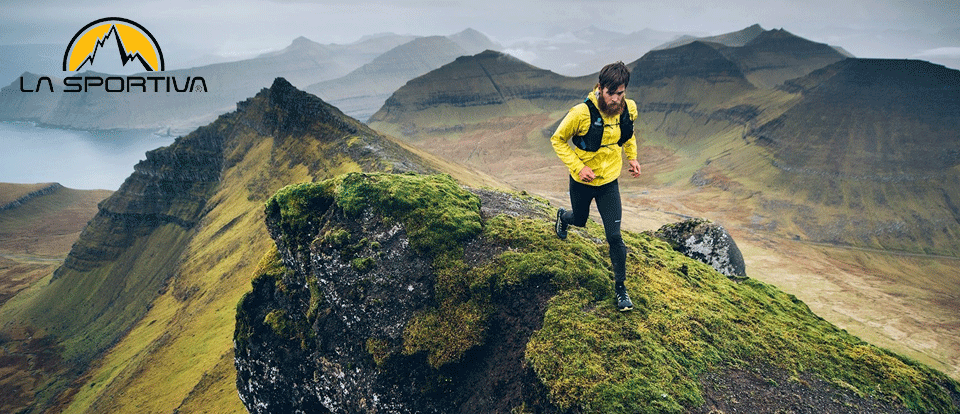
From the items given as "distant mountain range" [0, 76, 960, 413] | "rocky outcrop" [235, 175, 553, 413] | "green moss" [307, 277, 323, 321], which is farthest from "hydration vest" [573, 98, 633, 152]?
"green moss" [307, 277, 323, 321]

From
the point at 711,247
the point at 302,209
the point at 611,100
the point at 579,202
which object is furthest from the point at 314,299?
the point at 711,247

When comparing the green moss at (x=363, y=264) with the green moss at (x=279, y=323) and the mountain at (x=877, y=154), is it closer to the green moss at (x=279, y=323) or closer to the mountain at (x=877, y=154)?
the green moss at (x=279, y=323)

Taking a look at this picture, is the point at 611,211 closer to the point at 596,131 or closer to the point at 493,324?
the point at 596,131

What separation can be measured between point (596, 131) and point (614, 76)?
98cm

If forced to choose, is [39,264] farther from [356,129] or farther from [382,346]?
[382,346]

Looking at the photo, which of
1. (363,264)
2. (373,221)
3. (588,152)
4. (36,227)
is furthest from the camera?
(36,227)

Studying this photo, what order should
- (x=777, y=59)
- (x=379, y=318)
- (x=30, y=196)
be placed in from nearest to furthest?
(x=379, y=318) → (x=30, y=196) → (x=777, y=59)

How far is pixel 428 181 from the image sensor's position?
1206cm

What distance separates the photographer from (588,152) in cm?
776

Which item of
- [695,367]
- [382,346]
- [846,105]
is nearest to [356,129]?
[382,346]

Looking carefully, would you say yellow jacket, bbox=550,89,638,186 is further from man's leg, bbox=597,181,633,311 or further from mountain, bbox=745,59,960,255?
mountain, bbox=745,59,960,255

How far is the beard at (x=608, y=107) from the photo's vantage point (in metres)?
7.39

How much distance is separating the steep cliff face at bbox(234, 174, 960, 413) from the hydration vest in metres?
2.66

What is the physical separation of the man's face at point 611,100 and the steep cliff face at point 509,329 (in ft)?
10.9
